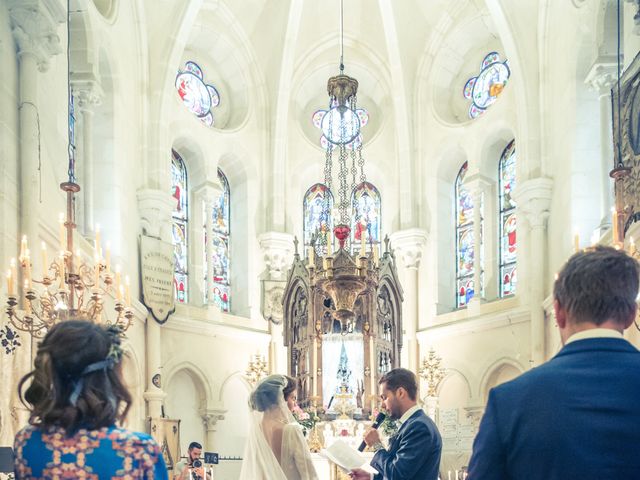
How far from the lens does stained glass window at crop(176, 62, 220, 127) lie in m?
17.0

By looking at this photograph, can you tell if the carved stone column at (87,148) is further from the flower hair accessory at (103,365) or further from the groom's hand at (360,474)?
the flower hair accessory at (103,365)

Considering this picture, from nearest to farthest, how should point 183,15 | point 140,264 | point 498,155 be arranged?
point 140,264 → point 183,15 → point 498,155

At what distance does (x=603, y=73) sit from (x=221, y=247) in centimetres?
821

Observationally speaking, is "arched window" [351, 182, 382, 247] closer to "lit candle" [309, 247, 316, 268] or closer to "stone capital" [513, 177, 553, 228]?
"lit candle" [309, 247, 316, 268]

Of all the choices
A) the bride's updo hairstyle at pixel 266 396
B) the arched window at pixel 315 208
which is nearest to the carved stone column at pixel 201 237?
the arched window at pixel 315 208

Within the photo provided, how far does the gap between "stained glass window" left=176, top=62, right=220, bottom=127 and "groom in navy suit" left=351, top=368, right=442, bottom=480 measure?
1253 centimetres

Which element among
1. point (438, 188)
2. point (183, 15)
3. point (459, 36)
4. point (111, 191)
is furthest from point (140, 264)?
point (459, 36)

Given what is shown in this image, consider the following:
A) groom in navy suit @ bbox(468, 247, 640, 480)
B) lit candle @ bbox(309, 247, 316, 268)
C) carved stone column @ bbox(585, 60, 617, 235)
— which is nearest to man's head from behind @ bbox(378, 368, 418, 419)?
groom in navy suit @ bbox(468, 247, 640, 480)

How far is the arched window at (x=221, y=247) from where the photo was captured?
17.3 meters

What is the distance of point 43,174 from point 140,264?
471 cm

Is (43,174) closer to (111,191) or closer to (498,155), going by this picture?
(111,191)

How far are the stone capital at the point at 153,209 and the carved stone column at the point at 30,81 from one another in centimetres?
508

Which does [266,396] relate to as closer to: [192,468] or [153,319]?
[192,468]

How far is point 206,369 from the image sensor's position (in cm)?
1595
